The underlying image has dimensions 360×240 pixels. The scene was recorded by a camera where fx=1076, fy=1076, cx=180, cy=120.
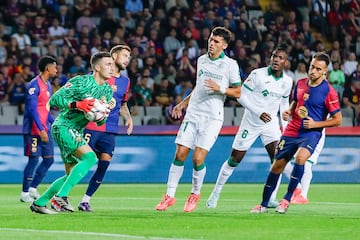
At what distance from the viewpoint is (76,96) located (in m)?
12.8

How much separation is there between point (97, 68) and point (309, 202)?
511cm

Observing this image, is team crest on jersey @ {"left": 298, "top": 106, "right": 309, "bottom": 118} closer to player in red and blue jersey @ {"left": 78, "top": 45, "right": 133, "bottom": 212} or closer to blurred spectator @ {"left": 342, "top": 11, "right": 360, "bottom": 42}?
player in red and blue jersey @ {"left": 78, "top": 45, "right": 133, "bottom": 212}

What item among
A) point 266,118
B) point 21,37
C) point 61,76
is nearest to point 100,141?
point 266,118

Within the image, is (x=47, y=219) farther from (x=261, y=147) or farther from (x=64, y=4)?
(x=64, y=4)

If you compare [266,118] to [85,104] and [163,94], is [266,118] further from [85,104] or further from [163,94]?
[163,94]

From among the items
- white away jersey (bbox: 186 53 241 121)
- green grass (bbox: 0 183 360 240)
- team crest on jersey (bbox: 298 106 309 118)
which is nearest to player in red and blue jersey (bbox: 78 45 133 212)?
green grass (bbox: 0 183 360 240)

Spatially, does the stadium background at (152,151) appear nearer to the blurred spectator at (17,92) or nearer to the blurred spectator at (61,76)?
the blurred spectator at (17,92)

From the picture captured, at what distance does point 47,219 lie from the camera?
40.4 feet

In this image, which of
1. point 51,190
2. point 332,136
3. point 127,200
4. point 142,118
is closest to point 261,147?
point 332,136

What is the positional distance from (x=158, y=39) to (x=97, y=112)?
14.8m

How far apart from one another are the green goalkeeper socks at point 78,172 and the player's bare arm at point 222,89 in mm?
1912

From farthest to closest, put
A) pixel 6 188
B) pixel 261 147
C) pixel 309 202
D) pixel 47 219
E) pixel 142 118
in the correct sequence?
pixel 142 118 → pixel 261 147 → pixel 6 188 → pixel 309 202 → pixel 47 219

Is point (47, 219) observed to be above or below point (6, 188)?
above

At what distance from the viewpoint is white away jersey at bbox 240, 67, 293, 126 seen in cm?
1577
